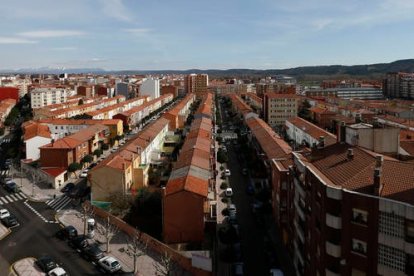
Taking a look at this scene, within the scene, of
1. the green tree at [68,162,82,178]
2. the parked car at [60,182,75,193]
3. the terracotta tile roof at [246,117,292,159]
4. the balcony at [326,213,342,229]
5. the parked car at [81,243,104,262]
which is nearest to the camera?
the balcony at [326,213,342,229]

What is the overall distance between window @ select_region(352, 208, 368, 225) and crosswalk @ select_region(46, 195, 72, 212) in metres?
19.1

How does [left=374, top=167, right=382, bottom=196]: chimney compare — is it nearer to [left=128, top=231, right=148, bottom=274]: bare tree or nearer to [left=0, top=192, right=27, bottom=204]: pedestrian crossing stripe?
[left=128, top=231, right=148, bottom=274]: bare tree

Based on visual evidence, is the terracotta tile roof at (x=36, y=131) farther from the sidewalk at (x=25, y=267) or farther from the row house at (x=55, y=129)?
the sidewalk at (x=25, y=267)

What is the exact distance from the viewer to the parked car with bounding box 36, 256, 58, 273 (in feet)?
59.2

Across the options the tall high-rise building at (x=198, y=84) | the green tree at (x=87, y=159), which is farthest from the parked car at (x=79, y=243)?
the tall high-rise building at (x=198, y=84)

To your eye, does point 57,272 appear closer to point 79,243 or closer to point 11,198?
point 79,243

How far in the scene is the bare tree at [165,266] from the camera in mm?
17031

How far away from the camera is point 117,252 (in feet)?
64.7

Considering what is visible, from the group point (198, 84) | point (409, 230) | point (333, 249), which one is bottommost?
point (333, 249)

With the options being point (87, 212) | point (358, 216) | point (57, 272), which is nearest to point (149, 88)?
point (87, 212)

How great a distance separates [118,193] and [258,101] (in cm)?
5545

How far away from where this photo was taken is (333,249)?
507 inches

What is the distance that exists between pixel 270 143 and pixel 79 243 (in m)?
17.4

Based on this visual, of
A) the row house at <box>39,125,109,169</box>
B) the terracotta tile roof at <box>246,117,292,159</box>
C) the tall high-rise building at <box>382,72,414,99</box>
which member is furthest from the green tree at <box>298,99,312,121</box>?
the tall high-rise building at <box>382,72,414,99</box>
